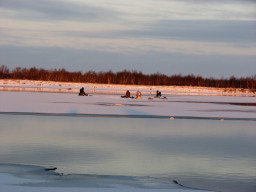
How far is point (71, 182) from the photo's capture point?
628 cm

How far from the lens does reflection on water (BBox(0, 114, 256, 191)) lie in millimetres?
7223

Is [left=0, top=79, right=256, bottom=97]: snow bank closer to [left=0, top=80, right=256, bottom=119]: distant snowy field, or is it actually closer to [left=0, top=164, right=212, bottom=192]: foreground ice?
[left=0, top=80, right=256, bottom=119]: distant snowy field

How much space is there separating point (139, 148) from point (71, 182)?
130 inches

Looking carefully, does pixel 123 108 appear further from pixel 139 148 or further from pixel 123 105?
pixel 139 148

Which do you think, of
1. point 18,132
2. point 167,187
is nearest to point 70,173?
point 167,187

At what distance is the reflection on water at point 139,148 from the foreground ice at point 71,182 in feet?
1.21

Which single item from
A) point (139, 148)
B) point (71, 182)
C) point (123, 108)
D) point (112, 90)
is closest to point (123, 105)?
point (123, 108)

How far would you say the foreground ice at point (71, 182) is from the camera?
5.93 m

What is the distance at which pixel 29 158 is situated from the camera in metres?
8.02

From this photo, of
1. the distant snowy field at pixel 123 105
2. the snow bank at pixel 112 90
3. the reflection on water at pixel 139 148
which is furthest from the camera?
the snow bank at pixel 112 90

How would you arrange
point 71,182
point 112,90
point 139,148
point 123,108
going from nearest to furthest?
point 71,182 → point 139,148 → point 123,108 → point 112,90

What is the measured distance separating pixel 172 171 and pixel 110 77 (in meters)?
65.6

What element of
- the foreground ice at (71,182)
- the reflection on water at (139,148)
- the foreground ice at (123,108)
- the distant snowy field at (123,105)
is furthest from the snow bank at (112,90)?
the foreground ice at (71,182)

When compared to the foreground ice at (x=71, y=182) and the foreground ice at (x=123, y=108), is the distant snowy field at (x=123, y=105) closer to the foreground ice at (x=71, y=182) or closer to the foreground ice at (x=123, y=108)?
the foreground ice at (x=123, y=108)
